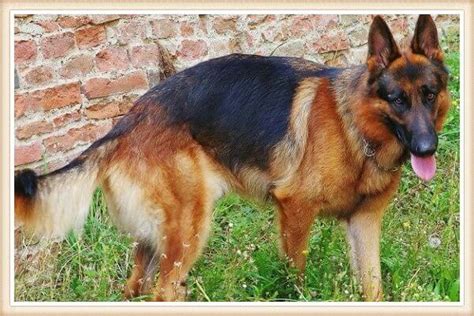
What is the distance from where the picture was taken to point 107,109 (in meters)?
7.25

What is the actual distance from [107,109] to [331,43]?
2.46 meters

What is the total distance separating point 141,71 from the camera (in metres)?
7.42

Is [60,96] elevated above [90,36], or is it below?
below

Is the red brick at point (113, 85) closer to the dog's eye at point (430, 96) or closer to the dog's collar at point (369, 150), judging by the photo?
the dog's collar at point (369, 150)

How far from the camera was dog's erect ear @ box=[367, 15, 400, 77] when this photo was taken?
19.1 ft

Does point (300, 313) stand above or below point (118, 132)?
below

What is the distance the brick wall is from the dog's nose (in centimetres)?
265

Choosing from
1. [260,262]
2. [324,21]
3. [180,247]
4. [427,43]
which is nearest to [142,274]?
[180,247]

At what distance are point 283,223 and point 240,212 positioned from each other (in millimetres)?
1283

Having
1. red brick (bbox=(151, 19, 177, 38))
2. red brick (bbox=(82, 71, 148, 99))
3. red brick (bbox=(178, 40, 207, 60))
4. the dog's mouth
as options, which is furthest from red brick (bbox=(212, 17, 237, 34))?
the dog's mouth

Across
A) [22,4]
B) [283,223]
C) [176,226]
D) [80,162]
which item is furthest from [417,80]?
[22,4]

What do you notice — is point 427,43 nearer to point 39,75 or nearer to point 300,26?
point 300,26

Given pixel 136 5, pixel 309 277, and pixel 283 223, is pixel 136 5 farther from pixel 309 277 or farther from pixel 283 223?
pixel 309 277

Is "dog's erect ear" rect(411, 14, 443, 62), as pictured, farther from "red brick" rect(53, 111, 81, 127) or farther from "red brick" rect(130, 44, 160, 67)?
"red brick" rect(53, 111, 81, 127)
